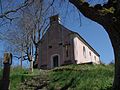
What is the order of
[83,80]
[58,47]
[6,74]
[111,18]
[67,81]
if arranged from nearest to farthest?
[111,18] → [6,74] → [83,80] → [67,81] → [58,47]

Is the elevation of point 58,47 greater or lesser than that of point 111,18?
greater

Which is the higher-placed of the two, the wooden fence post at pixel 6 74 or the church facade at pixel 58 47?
the church facade at pixel 58 47

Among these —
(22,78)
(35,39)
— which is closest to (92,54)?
(35,39)

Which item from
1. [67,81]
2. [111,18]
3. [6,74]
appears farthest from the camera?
[67,81]

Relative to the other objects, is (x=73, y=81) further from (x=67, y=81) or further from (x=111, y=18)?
(x=111, y=18)

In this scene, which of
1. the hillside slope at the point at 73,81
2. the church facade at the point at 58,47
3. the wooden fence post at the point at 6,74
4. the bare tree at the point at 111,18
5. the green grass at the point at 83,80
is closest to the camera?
the bare tree at the point at 111,18

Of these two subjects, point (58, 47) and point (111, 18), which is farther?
point (58, 47)

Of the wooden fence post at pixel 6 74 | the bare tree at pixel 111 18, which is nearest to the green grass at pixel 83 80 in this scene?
the bare tree at pixel 111 18

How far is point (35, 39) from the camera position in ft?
162

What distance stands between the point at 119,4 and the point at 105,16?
2.34ft

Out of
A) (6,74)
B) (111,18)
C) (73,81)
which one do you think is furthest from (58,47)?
(111,18)

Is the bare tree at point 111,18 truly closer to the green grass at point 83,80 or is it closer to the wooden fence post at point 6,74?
the wooden fence post at point 6,74

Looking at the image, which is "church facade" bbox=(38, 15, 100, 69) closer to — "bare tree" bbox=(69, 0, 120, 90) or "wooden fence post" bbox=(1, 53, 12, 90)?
"wooden fence post" bbox=(1, 53, 12, 90)

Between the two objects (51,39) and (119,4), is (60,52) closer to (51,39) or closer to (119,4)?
(51,39)
